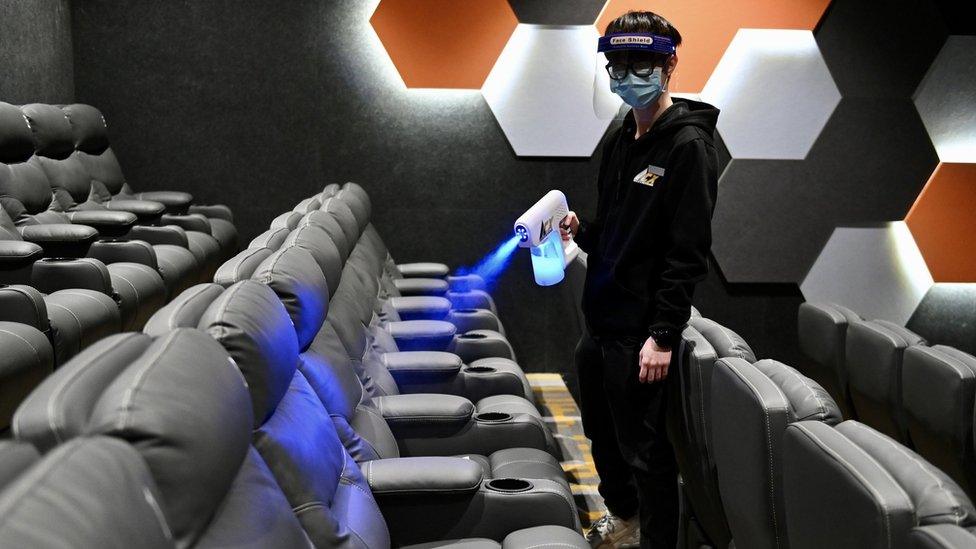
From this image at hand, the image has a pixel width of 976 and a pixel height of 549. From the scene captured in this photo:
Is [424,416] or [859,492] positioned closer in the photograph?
[859,492]

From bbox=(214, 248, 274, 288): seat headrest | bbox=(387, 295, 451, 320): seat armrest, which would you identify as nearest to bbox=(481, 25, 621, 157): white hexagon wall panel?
bbox=(387, 295, 451, 320): seat armrest

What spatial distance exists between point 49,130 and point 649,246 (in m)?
2.94

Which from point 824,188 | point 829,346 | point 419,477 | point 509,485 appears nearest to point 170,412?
point 419,477

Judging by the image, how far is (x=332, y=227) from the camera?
2.88m

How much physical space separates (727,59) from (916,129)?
1003 mm

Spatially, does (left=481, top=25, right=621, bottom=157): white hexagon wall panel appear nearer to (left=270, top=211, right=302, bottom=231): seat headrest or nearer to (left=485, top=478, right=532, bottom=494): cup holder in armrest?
(left=270, top=211, right=302, bottom=231): seat headrest

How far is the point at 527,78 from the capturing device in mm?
4754

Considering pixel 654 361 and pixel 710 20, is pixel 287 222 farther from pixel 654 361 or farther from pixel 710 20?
pixel 710 20

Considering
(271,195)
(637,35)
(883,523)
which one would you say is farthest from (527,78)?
(883,523)

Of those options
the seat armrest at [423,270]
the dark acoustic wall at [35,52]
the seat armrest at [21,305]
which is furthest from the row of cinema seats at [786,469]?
the dark acoustic wall at [35,52]

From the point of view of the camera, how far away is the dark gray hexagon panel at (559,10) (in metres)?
4.70

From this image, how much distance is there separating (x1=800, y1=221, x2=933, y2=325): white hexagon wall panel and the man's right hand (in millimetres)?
2554

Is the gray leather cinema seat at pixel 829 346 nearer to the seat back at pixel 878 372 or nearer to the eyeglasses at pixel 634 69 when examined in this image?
the seat back at pixel 878 372

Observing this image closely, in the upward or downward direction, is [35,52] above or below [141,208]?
above
